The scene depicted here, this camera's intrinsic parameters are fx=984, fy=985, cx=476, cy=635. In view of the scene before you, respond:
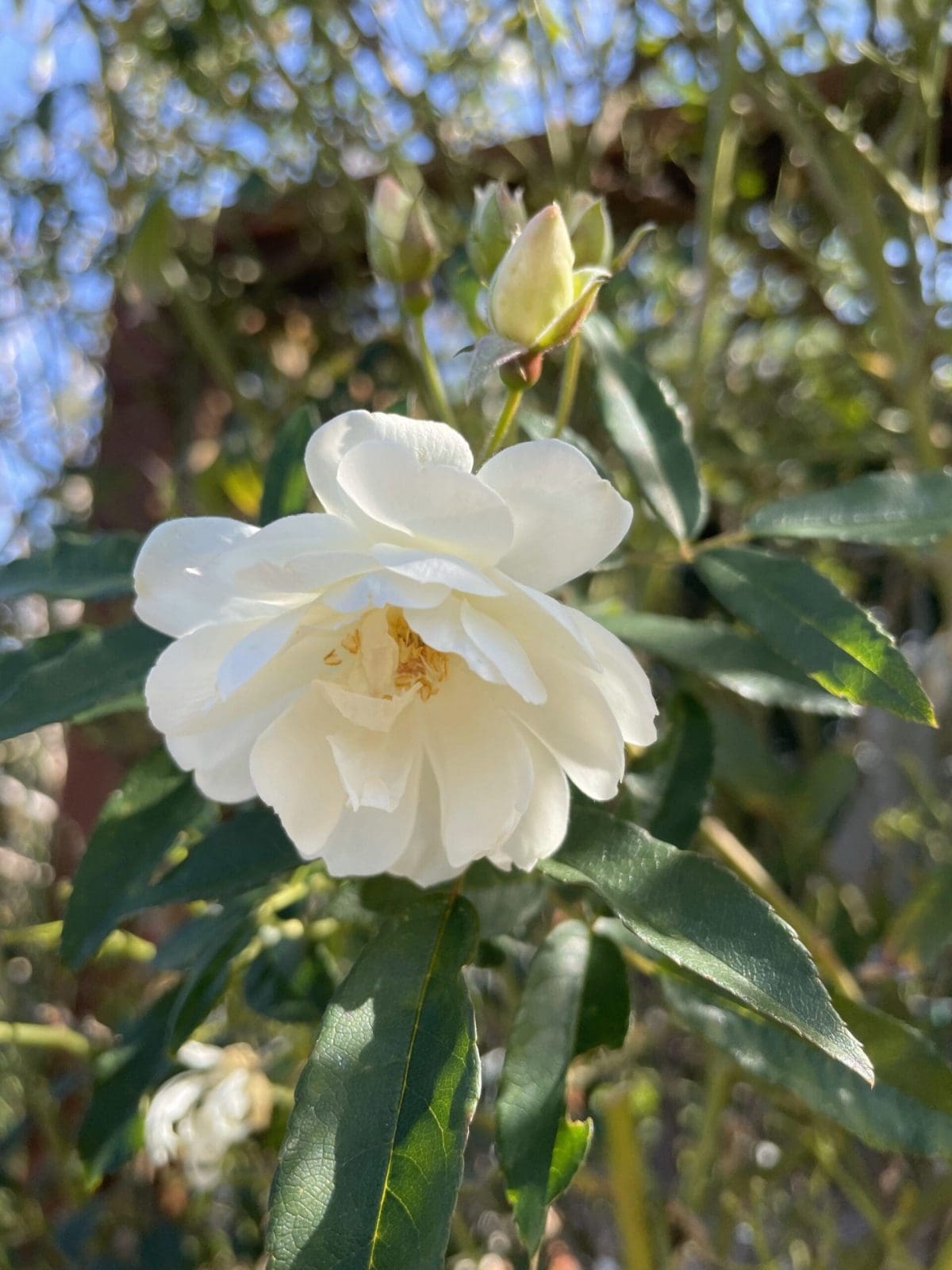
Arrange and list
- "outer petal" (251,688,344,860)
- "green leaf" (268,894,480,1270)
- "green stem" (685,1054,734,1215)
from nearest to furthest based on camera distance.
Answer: "green leaf" (268,894,480,1270)
"outer petal" (251,688,344,860)
"green stem" (685,1054,734,1215)

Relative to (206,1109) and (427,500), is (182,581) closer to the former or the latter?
(427,500)

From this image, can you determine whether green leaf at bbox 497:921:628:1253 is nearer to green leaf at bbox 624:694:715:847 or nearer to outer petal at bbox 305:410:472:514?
green leaf at bbox 624:694:715:847

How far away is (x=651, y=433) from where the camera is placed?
72cm

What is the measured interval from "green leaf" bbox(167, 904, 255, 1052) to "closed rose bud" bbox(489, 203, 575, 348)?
1.33 feet

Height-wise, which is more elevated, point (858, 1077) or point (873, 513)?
point (873, 513)

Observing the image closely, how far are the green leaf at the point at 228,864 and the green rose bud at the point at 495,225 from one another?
1.27 ft

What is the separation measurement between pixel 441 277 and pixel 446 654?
40.3 inches

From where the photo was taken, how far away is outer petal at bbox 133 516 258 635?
0.50 metres

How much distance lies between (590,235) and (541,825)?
0.38 meters

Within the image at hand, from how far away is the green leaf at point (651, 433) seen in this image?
70 centimetres

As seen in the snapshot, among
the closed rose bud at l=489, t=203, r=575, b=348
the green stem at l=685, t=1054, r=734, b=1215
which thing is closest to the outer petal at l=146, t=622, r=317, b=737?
the closed rose bud at l=489, t=203, r=575, b=348

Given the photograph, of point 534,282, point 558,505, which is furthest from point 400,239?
point 558,505

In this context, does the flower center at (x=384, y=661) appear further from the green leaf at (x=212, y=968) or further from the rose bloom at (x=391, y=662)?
the green leaf at (x=212, y=968)

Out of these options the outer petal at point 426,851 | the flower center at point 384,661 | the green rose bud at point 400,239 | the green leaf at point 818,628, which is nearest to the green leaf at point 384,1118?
the outer petal at point 426,851
